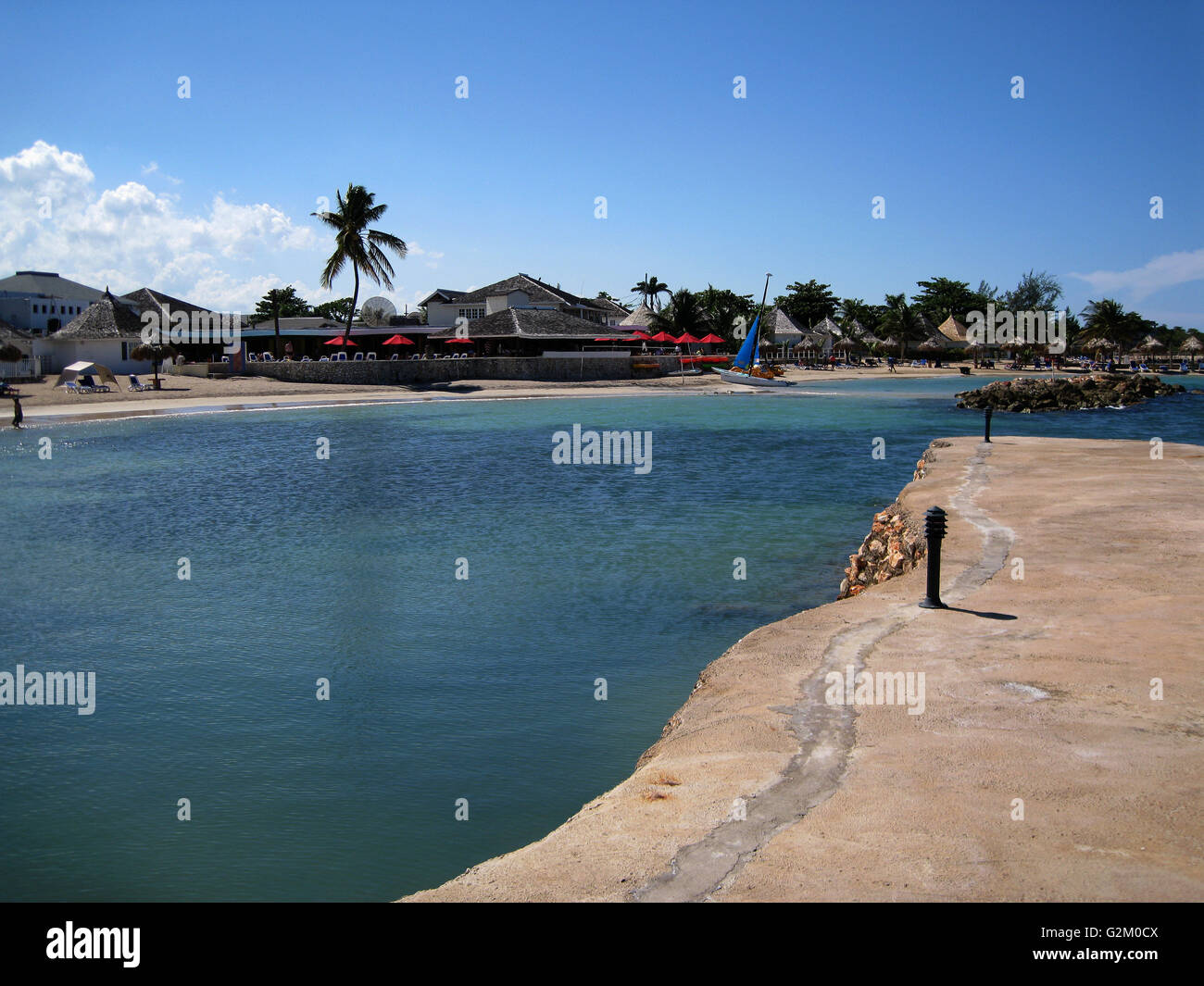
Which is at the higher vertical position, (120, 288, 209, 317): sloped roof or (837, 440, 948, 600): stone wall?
(120, 288, 209, 317): sloped roof

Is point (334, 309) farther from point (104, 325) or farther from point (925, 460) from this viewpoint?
point (925, 460)

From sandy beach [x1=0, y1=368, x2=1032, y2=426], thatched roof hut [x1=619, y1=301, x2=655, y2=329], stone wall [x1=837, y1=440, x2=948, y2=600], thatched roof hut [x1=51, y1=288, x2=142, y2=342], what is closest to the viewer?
stone wall [x1=837, y1=440, x2=948, y2=600]

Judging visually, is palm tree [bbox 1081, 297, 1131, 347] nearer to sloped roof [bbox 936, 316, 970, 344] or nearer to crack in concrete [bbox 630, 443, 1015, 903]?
sloped roof [bbox 936, 316, 970, 344]

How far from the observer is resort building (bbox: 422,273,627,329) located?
79375 millimetres

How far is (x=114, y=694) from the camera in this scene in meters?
10.5

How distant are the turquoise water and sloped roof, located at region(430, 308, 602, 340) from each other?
1508 inches

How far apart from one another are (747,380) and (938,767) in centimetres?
6405

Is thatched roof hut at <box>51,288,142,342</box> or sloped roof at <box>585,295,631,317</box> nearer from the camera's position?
thatched roof hut at <box>51,288,142,342</box>

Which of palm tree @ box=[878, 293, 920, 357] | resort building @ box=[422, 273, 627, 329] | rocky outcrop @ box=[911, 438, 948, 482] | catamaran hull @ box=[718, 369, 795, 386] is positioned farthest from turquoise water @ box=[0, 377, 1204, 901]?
palm tree @ box=[878, 293, 920, 357]

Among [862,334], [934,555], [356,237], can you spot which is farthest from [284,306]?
[934,555]

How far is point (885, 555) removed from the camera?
45.2ft

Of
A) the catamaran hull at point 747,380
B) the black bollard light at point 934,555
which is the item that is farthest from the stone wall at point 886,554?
the catamaran hull at point 747,380
